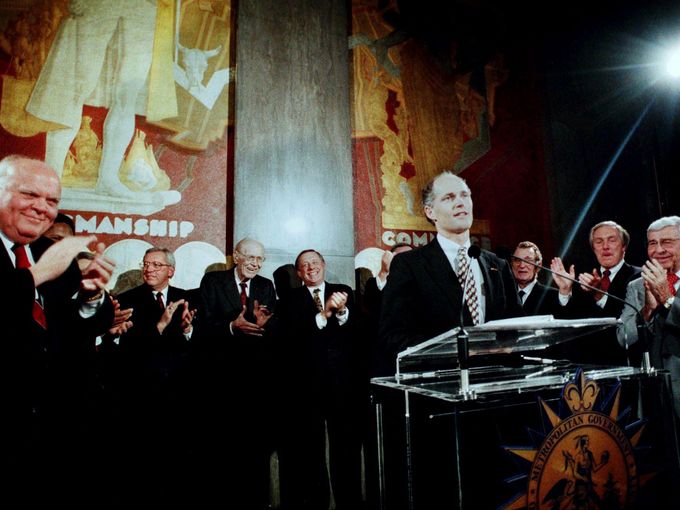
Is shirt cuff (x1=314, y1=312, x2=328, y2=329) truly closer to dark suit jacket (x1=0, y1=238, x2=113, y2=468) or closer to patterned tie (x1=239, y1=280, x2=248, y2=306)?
patterned tie (x1=239, y1=280, x2=248, y2=306)

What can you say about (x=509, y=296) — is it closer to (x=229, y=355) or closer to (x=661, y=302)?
(x=661, y=302)

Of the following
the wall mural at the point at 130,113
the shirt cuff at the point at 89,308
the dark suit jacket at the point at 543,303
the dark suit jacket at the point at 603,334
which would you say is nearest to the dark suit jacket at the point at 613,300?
the dark suit jacket at the point at 603,334

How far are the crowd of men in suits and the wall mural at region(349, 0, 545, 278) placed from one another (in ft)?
4.15

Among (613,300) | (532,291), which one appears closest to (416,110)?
(532,291)

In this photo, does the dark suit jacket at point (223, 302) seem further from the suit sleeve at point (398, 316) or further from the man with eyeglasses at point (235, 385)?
the suit sleeve at point (398, 316)

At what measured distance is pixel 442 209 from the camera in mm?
2551

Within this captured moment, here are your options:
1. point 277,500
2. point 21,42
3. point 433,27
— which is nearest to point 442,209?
point 277,500

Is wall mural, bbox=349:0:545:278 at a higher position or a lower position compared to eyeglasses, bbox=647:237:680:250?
higher

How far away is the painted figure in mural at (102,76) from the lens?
14.5 ft

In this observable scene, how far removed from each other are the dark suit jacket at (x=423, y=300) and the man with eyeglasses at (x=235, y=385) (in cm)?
182

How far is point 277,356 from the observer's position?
4227 millimetres

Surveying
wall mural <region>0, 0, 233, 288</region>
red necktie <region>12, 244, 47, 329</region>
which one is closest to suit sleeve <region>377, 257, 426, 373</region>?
red necktie <region>12, 244, 47, 329</region>

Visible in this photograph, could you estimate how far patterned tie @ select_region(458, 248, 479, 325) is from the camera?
2383 millimetres

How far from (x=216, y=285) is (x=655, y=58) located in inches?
249
